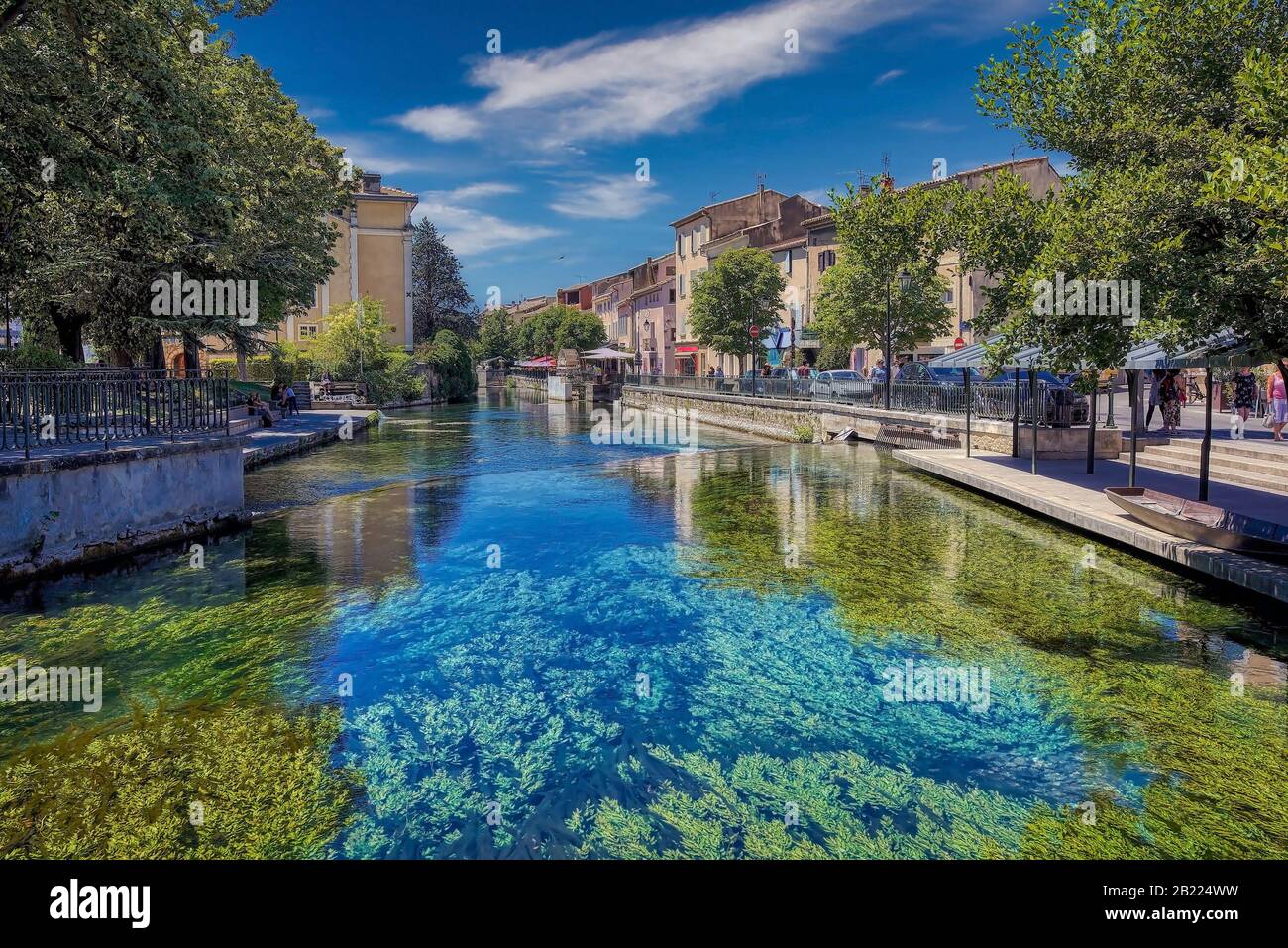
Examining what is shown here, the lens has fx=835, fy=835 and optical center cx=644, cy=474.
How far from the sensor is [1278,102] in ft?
23.5

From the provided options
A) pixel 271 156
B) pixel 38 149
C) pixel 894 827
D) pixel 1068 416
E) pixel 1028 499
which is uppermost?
pixel 271 156

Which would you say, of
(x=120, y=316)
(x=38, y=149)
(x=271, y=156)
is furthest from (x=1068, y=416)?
(x=271, y=156)

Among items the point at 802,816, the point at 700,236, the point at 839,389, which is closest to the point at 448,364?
the point at 700,236

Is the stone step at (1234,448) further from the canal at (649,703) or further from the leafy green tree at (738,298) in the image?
the leafy green tree at (738,298)

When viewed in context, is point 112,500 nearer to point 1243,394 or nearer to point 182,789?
point 182,789

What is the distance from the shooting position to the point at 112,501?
1174cm

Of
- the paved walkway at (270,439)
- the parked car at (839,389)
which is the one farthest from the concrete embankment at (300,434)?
the parked car at (839,389)

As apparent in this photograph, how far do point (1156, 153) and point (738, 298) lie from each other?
3825cm

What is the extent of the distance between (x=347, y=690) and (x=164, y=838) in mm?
2386

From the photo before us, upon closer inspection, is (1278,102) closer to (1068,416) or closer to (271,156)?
(1068,416)

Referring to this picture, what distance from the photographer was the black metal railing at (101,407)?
1117 cm

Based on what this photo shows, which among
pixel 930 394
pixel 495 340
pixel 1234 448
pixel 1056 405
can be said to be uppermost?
pixel 495 340

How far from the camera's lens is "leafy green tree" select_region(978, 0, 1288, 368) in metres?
8.68

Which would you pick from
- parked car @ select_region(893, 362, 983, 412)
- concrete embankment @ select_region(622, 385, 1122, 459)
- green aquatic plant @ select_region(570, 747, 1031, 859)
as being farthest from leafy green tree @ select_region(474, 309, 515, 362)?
green aquatic plant @ select_region(570, 747, 1031, 859)
